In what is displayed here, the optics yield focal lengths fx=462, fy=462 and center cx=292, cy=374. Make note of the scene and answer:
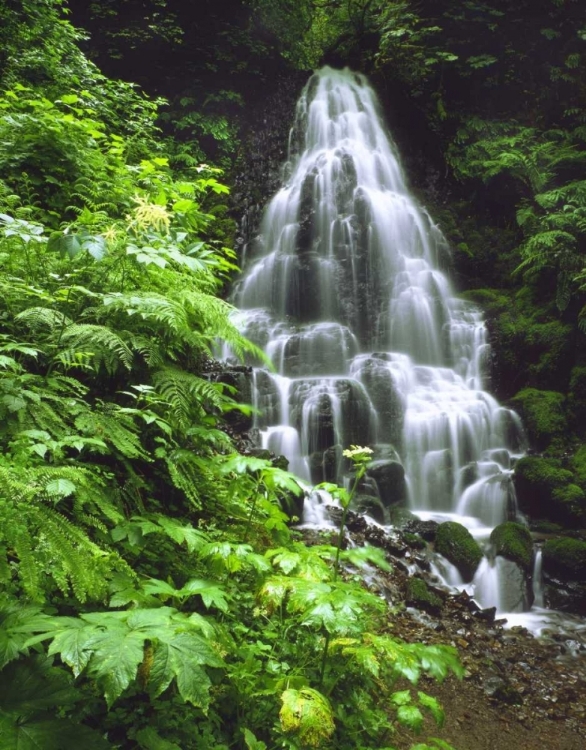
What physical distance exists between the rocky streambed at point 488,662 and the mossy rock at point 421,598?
10 mm

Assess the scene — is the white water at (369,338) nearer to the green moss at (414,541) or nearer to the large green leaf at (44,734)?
the green moss at (414,541)

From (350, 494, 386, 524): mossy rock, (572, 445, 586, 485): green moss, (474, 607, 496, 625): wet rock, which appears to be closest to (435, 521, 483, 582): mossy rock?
(474, 607, 496, 625): wet rock

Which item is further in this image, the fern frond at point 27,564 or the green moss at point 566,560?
the green moss at point 566,560

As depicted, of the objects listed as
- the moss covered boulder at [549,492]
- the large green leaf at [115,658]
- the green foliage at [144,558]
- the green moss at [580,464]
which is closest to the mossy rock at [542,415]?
the green moss at [580,464]

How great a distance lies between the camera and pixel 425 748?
80.9 inches

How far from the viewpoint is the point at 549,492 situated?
7.69m

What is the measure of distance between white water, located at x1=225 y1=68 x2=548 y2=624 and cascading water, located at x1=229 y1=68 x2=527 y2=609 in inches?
1.3

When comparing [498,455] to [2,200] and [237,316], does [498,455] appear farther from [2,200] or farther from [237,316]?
[2,200]

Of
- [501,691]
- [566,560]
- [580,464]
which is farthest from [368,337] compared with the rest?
[501,691]

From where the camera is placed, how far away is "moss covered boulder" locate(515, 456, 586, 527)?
293 inches

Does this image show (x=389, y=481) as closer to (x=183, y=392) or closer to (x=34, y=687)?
(x=183, y=392)

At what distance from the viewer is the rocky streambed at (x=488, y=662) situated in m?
3.84

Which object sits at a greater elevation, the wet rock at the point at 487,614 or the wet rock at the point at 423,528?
the wet rock at the point at 423,528

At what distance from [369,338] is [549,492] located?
604cm
